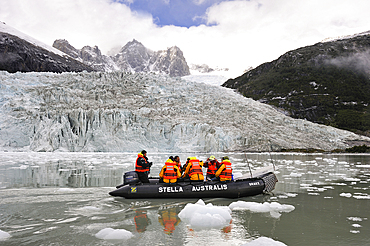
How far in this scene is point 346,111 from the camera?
68.3 m

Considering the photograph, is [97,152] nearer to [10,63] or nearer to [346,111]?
[10,63]

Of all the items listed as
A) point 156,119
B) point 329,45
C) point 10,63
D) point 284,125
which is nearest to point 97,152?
point 156,119

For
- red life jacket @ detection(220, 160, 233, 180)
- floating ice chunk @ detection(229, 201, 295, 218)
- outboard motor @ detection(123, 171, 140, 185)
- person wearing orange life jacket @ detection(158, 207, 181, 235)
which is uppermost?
red life jacket @ detection(220, 160, 233, 180)

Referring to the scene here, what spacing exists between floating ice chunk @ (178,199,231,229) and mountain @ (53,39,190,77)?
135 meters

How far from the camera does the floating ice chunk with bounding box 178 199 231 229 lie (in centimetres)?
458

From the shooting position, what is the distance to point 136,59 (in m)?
169

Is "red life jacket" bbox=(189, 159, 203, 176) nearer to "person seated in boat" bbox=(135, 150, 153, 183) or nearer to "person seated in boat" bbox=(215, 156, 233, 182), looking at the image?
"person seated in boat" bbox=(215, 156, 233, 182)

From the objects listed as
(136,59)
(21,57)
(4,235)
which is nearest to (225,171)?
(4,235)

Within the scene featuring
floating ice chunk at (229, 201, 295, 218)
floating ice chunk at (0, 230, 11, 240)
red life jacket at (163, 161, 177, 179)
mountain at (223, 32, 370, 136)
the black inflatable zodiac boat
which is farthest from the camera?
mountain at (223, 32, 370, 136)

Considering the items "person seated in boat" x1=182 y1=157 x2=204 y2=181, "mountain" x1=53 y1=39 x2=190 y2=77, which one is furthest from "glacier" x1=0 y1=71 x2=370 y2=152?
"mountain" x1=53 y1=39 x2=190 y2=77

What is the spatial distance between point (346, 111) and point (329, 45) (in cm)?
4205

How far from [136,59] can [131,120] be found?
149337 millimetres

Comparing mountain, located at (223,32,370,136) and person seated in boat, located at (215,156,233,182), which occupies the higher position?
mountain, located at (223,32,370,136)

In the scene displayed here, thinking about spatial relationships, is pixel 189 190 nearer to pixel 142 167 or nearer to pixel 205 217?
pixel 142 167
